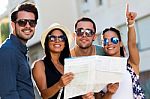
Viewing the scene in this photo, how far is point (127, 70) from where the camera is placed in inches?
174

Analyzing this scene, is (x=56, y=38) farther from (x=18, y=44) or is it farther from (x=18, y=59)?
(x=18, y=59)

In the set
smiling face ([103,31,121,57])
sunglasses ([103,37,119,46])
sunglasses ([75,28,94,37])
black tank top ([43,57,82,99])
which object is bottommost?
black tank top ([43,57,82,99])

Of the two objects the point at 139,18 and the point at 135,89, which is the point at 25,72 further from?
the point at 139,18

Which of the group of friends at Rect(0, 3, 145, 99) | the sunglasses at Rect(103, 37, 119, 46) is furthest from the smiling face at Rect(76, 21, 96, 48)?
the sunglasses at Rect(103, 37, 119, 46)

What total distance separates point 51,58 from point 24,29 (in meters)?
0.51

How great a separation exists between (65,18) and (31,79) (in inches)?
579

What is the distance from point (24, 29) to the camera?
4.02m

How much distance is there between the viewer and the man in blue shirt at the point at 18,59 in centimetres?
367

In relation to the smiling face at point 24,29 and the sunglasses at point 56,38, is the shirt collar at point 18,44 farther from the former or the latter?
the sunglasses at point 56,38

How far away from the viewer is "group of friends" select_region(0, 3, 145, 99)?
12.2 feet

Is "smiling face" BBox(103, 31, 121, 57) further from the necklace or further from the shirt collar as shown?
the shirt collar

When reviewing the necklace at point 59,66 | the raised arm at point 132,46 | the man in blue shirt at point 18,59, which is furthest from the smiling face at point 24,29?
the raised arm at point 132,46

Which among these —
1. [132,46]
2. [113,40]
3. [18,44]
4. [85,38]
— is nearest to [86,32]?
[85,38]

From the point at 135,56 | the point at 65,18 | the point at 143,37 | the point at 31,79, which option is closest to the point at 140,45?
the point at 143,37
